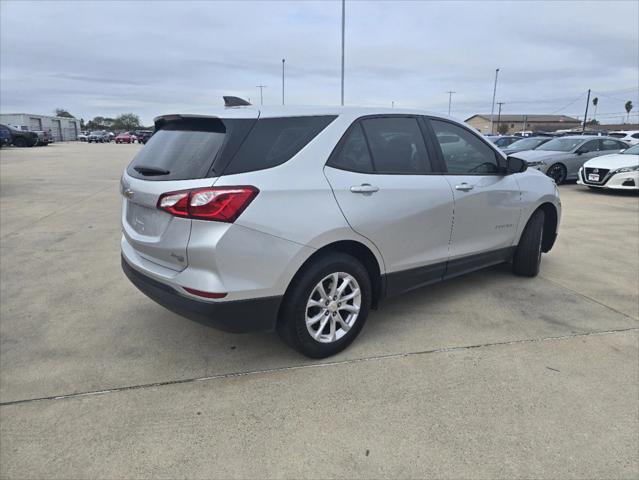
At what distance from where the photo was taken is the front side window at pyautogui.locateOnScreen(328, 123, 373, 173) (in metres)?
3.11

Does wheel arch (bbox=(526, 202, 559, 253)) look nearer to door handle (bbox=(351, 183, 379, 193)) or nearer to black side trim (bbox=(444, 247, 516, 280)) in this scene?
black side trim (bbox=(444, 247, 516, 280))

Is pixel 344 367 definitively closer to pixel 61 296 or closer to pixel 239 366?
pixel 239 366

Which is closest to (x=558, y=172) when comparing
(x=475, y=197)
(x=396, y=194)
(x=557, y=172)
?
(x=557, y=172)

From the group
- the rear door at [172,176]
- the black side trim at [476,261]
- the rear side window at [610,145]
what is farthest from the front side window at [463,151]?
the rear side window at [610,145]

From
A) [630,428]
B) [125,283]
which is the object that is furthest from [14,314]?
[630,428]

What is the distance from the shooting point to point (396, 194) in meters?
3.37

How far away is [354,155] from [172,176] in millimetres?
1208

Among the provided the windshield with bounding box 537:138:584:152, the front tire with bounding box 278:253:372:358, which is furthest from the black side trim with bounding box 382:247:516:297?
the windshield with bounding box 537:138:584:152

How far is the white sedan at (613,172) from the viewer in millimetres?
11602

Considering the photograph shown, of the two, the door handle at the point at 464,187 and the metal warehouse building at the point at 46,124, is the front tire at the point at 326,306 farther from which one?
the metal warehouse building at the point at 46,124

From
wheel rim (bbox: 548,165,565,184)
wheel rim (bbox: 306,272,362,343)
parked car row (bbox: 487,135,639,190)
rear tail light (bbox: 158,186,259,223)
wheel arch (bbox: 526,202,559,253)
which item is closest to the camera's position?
rear tail light (bbox: 158,186,259,223)

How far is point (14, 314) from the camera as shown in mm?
3930

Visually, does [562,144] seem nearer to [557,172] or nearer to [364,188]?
[557,172]

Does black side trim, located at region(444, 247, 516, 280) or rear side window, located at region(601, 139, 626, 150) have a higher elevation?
rear side window, located at region(601, 139, 626, 150)
